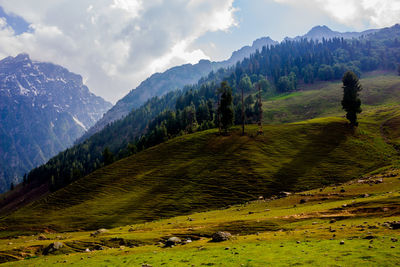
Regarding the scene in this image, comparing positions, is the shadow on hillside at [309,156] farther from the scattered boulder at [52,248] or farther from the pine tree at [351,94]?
the scattered boulder at [52,248]

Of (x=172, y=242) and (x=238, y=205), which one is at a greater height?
(x=172, y=242)

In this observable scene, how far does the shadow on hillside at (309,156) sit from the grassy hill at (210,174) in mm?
236

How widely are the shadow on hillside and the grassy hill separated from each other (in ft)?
0.78

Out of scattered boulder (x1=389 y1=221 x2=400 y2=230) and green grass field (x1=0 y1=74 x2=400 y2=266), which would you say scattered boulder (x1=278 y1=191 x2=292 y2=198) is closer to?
green grass field (x1=0 y1=74 x2=400 y2=266)

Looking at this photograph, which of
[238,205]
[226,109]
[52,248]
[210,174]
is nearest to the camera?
[52,248]

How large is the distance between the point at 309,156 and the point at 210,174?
30.6 metres

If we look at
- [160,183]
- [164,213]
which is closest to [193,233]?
[164,213]

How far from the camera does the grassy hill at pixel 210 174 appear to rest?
6284 centimetres

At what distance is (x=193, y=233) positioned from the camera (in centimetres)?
3359

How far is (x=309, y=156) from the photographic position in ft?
261

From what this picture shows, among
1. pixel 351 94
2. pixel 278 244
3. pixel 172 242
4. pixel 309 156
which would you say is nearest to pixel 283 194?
pixel 309 156

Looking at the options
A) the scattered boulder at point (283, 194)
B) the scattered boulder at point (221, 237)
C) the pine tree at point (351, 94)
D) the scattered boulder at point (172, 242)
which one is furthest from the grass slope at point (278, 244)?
the pine tree at point (351, 94)

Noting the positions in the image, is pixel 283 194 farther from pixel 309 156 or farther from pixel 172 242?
pixel 172 242

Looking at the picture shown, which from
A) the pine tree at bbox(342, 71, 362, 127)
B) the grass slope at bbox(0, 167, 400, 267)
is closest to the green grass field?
the grass slope at bbox(0, 167, 400, 267)
